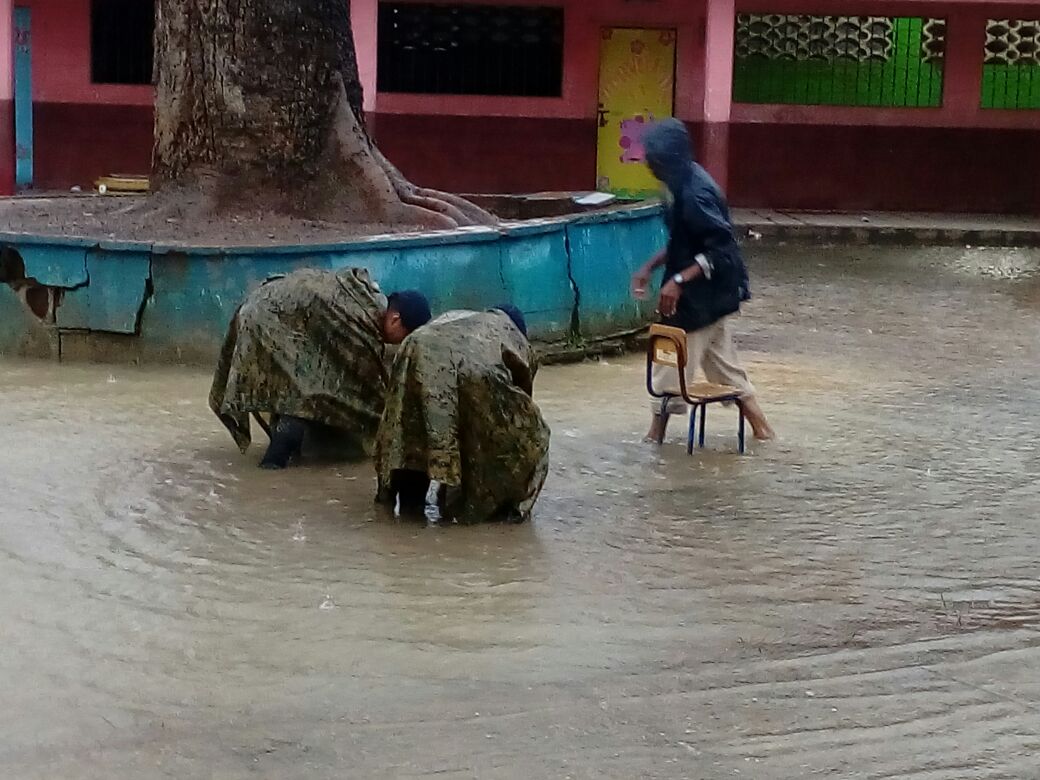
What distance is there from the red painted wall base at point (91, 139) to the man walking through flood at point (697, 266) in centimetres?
1365

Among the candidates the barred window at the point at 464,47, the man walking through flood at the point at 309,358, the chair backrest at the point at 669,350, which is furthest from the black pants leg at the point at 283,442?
the barred window at the point at 464,47

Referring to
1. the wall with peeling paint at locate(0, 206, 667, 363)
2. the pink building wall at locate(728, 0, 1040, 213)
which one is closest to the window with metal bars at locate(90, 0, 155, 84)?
the pink building wall at locate(728, 0, 1040, 213)

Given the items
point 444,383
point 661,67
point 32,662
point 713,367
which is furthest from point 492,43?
point 32,662

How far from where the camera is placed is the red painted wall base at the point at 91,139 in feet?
66.1

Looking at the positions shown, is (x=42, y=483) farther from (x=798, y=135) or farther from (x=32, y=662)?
(x=798, y=135)

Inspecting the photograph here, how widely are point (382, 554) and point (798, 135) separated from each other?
15.6 metres

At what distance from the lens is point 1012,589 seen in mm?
5676

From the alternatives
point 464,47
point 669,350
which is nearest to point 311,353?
point 669,350

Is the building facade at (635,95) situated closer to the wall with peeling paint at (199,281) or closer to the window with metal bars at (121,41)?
the window with metal bars at (121,41)

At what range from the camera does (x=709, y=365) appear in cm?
786

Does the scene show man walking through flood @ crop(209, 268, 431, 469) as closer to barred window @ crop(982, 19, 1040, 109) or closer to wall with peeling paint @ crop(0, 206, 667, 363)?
wall with peeling paint @ crop(0, 206, 667, 363)

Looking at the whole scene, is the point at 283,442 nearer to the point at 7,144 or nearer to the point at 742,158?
the point at 7,144

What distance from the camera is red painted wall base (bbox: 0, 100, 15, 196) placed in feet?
62.2

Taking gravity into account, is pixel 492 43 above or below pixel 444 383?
above
